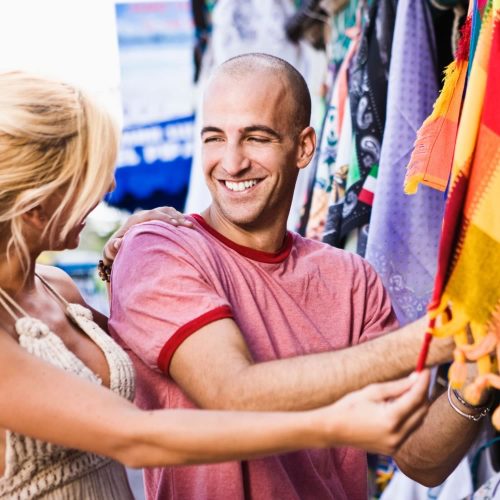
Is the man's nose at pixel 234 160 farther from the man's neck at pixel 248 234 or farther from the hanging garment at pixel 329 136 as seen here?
the hanging garment at pixel 329 136

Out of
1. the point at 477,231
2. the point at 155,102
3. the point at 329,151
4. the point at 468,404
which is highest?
the point at 477,231

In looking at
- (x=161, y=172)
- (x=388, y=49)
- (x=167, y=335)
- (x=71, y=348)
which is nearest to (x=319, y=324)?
(x=167, y=335)

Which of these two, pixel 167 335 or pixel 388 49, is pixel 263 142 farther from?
pixel 388 49

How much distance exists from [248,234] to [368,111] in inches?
32.8

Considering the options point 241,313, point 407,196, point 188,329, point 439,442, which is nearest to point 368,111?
point 407,196

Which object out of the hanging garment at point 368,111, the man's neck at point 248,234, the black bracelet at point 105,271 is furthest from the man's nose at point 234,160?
the hanging garment at point 368,111

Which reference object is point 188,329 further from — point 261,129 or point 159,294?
point 261,129

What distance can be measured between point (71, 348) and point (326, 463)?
2.15ft

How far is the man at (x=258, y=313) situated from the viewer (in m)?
1.63

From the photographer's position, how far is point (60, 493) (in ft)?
5.53

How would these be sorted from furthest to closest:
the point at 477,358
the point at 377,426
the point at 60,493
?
the point at 60,493 → the point at 477,358 → the point at 377,426

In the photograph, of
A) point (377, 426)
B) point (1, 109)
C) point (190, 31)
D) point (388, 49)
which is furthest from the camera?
point (190, 31)

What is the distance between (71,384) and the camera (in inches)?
58.4

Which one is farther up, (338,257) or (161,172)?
(338,257)
